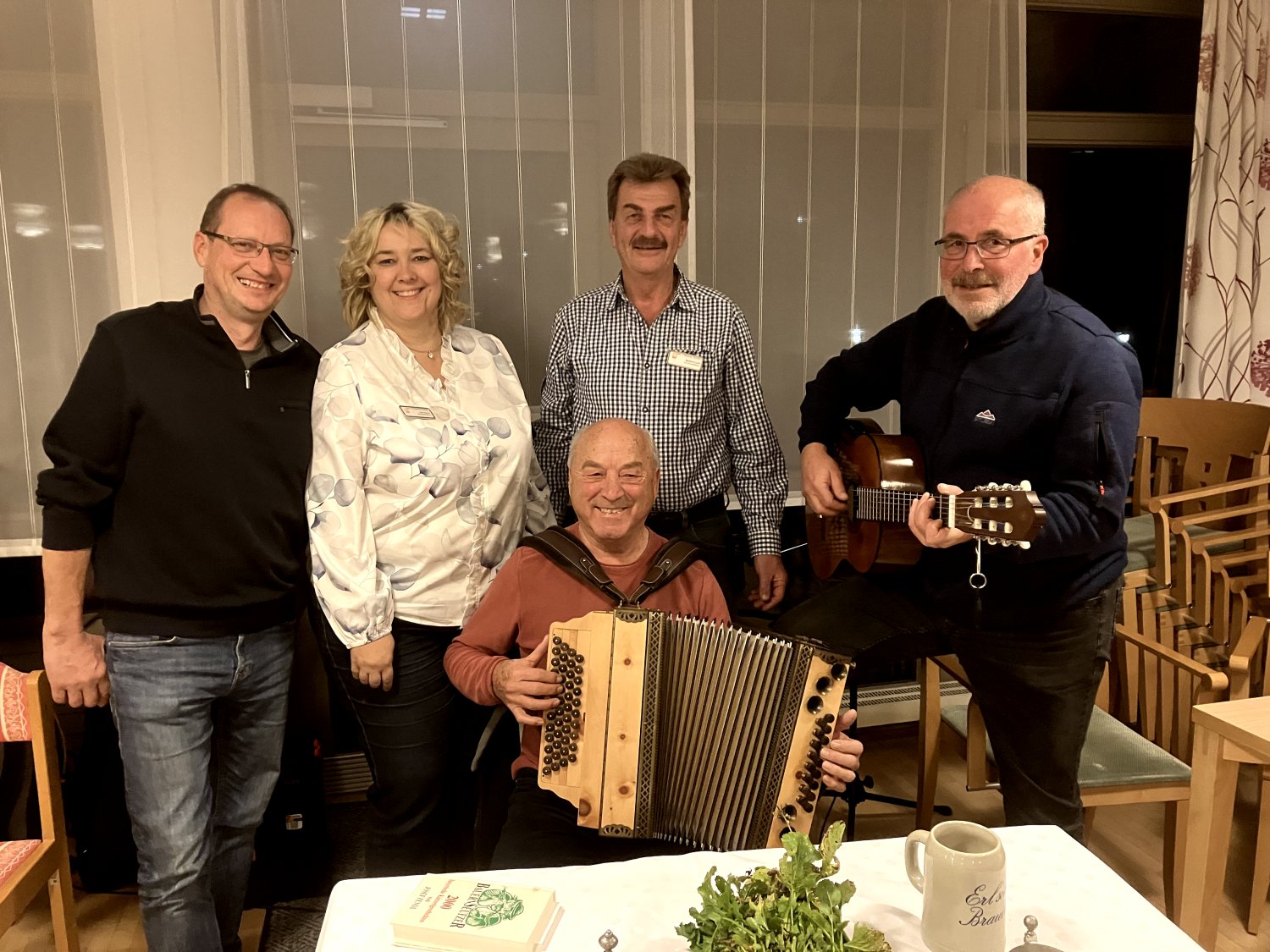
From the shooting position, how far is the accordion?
60.1 inches

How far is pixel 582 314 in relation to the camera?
2346 mm

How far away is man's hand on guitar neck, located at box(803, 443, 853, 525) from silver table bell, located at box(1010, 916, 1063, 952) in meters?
1.20

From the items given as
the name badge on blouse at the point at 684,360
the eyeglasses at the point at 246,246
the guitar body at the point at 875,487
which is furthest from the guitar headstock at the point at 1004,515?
the eyeglasses at the point at 246,246

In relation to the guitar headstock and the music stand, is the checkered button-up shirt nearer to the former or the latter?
the music stand

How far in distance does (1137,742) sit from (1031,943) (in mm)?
1317

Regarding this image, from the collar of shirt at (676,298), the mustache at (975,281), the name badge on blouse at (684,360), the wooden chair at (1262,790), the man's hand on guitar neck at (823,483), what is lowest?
the wooden chair at (1262,790)

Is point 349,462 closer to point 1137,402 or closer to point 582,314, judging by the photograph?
point 582,314

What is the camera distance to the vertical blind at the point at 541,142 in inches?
96.2

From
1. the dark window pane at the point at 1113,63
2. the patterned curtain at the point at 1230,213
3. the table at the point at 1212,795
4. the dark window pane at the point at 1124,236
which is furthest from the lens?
the dark window pane at the point at 1124,236

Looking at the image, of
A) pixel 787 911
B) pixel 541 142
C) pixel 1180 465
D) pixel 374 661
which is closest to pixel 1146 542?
pixel 1180 465

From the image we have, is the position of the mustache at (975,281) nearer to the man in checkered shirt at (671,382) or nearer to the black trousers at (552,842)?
the man in checkered shirt at (671,382)

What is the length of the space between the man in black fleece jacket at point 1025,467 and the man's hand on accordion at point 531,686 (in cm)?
72

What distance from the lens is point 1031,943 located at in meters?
1.08

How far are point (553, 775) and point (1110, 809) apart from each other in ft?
6.53
